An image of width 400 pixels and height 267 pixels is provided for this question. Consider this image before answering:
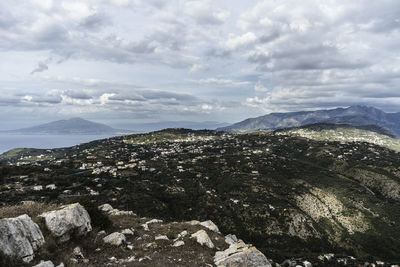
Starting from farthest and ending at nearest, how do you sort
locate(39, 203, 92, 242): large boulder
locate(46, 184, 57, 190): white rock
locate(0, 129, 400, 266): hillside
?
locate(46, 184, 57, 190): white rock
locate(0, 129, 400, 266): hillside
locate(39, 203, 92, 242): large boulder

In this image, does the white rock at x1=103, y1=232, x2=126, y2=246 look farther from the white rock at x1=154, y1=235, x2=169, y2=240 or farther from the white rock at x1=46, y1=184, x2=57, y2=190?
the white rock at x1=46, y1=184, x2=57, y2=190

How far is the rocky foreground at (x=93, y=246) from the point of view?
37.3ft

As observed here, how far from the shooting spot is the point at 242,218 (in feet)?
263

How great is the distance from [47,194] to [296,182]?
419 ft

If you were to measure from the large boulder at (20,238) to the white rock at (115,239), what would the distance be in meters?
4.39

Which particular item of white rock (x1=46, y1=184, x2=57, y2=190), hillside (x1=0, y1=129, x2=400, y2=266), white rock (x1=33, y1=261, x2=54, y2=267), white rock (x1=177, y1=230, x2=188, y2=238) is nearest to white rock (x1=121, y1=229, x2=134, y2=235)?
white rock (x1=177, y1=230, x2=188, y2=238)

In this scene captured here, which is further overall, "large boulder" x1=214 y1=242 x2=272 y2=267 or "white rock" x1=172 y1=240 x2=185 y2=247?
"white rock" x1=172 y1=240 x2=185 y2=247

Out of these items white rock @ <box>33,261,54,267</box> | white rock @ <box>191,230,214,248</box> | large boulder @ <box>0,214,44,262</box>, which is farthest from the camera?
white rock @ <box>191,230,214,248</box>

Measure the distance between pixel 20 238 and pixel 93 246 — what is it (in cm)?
489

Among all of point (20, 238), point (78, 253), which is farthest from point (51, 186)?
point (20, 238)

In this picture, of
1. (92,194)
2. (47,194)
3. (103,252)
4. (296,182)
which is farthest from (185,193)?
(103,252)

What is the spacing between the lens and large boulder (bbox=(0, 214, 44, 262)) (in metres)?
10.8

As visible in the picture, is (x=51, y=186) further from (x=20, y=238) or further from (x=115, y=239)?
(x=20, y=238)

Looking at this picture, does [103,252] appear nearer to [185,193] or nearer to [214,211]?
[214,211]
